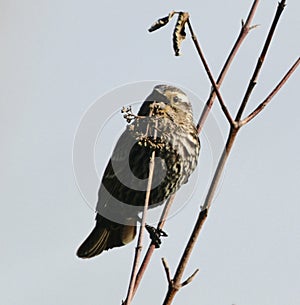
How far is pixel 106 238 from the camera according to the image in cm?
556

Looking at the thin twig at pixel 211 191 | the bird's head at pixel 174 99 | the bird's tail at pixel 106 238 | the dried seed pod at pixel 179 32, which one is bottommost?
the thin twig at pixel 211 191

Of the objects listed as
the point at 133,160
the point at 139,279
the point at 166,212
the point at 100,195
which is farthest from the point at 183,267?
the point at 100,195

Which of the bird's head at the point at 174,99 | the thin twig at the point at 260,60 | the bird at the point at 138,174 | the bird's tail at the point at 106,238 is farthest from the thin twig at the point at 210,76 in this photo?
the bird's tail at the point at 106,238

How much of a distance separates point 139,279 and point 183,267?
0.22 meters

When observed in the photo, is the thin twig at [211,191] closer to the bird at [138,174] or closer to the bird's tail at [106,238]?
the bird at [138,174]

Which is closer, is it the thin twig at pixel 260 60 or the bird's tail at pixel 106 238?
the thin twig at pixel 260 60

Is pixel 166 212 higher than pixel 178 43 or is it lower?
lower

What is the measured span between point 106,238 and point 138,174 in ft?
2.56

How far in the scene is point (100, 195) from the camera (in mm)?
5402

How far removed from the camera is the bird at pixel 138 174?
16.1 feet

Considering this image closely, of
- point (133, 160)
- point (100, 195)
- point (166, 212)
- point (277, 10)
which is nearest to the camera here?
point (277, 10)

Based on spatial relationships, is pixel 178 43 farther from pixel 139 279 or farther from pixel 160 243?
pixel 160 243

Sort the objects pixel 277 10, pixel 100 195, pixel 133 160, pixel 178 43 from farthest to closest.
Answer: pixel 100 195
pixel 133 160
pixel 178 43
pixel 277 10

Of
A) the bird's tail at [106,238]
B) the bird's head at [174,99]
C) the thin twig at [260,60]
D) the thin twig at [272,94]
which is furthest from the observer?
the bird's tail at [106,238]
